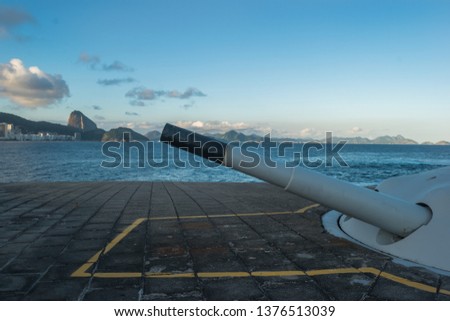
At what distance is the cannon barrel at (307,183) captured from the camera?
220 inches

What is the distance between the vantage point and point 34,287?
4594 mm

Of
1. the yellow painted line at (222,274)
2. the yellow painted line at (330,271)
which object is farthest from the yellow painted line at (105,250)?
the yellow painted line at (330,271)

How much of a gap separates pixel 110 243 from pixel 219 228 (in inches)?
98.1

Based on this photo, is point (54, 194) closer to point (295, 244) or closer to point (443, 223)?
point (295, 244)

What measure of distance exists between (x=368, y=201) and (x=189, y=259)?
125 inches

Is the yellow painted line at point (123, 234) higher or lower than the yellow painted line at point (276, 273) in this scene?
lower

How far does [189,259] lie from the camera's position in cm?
580

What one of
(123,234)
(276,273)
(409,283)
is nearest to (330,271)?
(276,273)

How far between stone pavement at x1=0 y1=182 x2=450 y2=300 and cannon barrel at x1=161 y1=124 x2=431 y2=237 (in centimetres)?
84

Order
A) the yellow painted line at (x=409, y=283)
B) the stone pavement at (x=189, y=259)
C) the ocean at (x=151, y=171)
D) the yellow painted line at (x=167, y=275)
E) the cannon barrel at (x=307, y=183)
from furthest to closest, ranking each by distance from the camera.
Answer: the ocean at (x=151, y=171)
the cannon barrel at (x=307, y=183)
the yellow painted line at (x=167, y=275)
the yellow painted line at (x=409, y=283)
the stone pavement at (x=189, y=259)

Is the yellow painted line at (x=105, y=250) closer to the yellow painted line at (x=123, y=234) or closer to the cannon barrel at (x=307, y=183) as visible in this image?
the yellow painted line at (x=123, y=234)

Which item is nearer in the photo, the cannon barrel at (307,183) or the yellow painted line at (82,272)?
the yellow painted line at (82,272)
